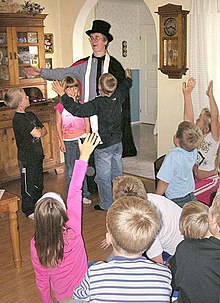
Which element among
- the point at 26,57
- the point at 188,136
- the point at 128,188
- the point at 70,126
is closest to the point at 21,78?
the point at 26,57

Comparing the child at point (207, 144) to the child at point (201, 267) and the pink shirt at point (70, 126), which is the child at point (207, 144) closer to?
the pink shirt at point (70, 126)

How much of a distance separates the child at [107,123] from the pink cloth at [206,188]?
89 centimetres

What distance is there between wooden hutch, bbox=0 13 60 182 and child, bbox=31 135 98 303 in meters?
2.93

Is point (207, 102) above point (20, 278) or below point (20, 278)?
above

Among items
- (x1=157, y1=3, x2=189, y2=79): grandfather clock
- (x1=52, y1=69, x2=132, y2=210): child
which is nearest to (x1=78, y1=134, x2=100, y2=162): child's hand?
(x1=52, y1=69, x2=132, y2=210): child

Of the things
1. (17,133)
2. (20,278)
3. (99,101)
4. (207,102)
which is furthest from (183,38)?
(20,278)

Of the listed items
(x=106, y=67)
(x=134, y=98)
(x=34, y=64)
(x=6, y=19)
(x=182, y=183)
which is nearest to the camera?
(x=182, y=183)

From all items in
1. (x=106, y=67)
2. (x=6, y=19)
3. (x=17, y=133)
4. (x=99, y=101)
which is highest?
(x=6, y=19)

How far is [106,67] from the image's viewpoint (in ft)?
14.2

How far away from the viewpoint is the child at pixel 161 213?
2.31 m

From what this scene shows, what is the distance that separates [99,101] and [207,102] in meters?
1.36

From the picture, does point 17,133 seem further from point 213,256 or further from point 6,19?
point 213,256

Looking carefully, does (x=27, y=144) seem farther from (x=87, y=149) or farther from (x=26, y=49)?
(x=26, y=49)

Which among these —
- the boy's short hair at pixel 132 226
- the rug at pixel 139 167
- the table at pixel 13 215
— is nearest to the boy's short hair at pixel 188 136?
the table at pixel 13 215
